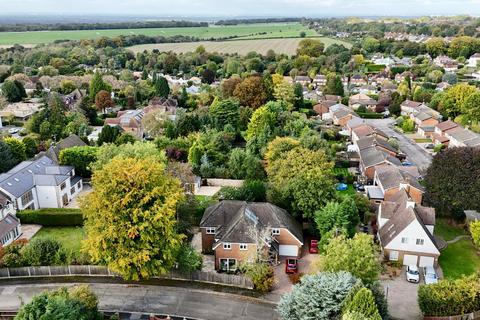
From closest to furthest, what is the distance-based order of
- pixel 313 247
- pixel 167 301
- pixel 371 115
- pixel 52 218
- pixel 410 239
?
pixel 167 301
pixel 410 239
pixel 313 247
pixel 52 218
pixel 371 115

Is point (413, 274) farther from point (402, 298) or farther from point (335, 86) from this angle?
point (335, 86)

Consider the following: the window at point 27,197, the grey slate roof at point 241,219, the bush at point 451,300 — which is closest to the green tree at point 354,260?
the bush at point 451,300

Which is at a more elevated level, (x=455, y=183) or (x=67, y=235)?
(x=455, y=183)

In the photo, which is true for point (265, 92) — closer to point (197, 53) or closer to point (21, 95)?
point (21, 95)

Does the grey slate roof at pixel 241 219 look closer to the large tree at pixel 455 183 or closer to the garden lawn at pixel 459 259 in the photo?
the garden lawn at pixel 459 259

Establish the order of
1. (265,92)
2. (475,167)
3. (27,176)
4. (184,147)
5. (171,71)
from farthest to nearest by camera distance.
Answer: (171,71)
(265,92)
(184,147)
(27,176)
(475,167)

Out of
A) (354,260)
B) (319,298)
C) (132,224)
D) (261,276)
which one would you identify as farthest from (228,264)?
(319,298)

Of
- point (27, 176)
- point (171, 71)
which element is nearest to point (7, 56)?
point (171, 71)
